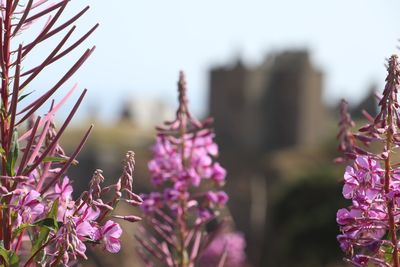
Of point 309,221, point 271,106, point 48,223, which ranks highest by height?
point 48,223

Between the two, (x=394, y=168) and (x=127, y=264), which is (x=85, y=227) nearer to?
(x=394, y=168)

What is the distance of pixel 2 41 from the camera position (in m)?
1.80

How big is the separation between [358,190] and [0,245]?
82cm

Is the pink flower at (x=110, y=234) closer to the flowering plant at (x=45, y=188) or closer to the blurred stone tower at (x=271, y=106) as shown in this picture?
the flowering plant at (x=45, y=188)

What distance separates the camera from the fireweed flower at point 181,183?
3000 mm

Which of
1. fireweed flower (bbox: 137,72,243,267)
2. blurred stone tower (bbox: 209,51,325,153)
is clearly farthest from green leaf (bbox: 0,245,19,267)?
blurred stone tower (bbox: 209,51,325,153)

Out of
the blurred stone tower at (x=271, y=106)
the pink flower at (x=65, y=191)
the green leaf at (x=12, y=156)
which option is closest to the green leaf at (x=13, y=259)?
the green leaf at (x=12, y=156)

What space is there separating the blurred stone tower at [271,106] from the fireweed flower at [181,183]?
45.8m

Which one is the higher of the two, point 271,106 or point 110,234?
point 110,234

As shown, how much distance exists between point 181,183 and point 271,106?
47.0 m

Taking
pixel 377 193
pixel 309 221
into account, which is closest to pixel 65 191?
pixel 377 193

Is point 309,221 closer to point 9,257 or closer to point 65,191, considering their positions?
point 65,191

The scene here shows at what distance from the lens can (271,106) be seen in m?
49.8

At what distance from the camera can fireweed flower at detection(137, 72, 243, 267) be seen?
3.00 meters
